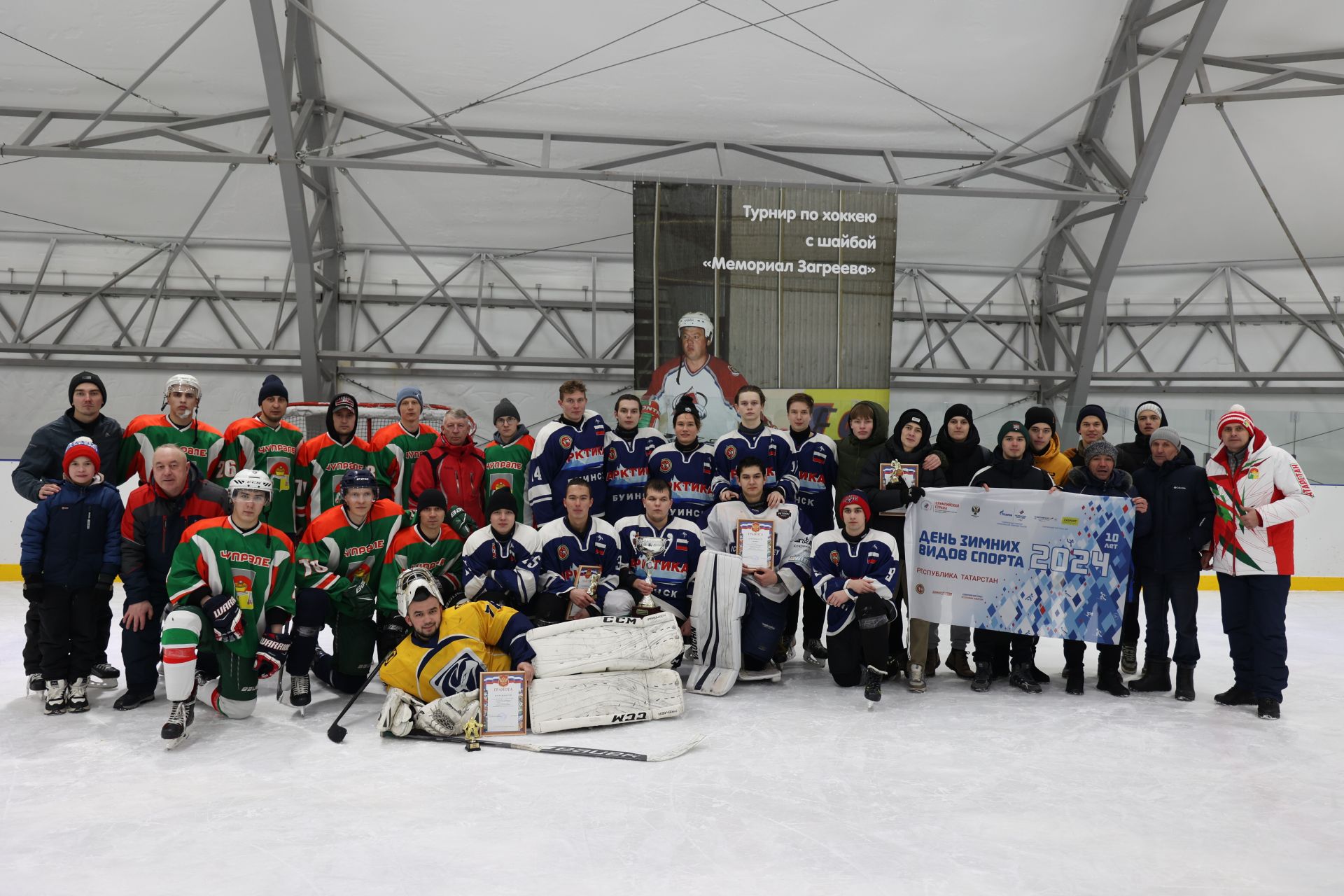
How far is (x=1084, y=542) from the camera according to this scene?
525 cm

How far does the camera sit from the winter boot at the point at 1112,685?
518cm

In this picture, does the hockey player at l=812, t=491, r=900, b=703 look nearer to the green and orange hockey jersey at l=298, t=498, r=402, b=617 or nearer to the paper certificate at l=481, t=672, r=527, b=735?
the paper certificate at l=481, t=672, r=527, b=735

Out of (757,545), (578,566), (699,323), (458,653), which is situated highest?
(699,323)

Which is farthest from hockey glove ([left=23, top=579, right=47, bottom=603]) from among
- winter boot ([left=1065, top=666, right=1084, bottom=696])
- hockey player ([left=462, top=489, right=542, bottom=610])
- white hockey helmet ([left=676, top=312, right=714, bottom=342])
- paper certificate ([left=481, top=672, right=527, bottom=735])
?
winter boot ([left=1065, top=666, right=1084, bottom=696])

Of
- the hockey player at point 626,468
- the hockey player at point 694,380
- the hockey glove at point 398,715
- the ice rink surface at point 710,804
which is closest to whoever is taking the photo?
the ice rink surface at point 710,804

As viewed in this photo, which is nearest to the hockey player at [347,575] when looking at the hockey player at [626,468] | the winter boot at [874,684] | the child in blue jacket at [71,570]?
the child in blue jacket at [71,570]

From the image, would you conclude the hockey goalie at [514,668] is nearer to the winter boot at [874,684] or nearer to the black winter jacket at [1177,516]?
the winter boot at [874,684]

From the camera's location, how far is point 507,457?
6.16 meters

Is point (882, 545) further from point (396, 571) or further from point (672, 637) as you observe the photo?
point (396, 571)

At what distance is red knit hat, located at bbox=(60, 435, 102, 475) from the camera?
4.54 metres

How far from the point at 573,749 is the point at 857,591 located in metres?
1.80

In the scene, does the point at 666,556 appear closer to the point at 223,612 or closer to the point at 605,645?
the point at 605,645

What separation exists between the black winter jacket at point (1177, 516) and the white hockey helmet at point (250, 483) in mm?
4750

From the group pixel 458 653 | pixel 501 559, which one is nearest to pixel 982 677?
pixel 501 559
